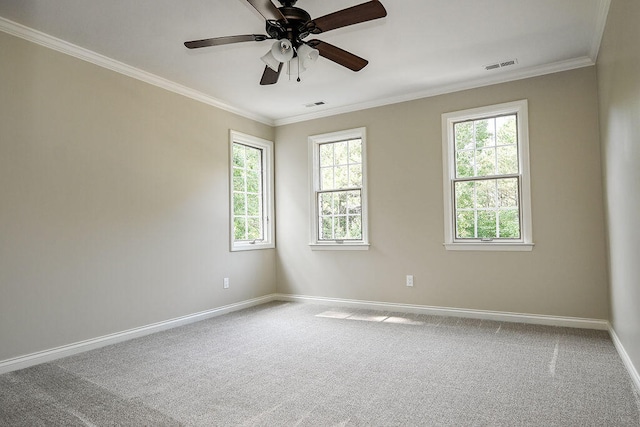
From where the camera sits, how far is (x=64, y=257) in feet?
10.9

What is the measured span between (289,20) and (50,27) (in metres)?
2.06

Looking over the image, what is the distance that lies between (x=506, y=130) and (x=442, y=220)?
1.20 metres

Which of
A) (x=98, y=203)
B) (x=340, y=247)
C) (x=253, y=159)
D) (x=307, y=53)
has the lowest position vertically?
(x=340, y=247)

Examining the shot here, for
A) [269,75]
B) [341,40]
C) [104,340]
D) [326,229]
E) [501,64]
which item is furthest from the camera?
[326,229]

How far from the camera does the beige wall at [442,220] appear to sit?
152 inches

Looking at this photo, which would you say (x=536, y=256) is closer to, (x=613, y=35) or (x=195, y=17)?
(x=613, y=35)

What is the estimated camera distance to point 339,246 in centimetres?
528

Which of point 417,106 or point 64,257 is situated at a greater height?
point 417,106

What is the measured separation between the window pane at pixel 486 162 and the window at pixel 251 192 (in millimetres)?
2831

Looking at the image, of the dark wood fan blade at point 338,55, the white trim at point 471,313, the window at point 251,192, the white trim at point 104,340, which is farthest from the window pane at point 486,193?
the white trim at point 104,340

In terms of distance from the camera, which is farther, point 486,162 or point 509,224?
point 486,162

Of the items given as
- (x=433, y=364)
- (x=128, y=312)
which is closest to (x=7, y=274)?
(x=128, y=312)

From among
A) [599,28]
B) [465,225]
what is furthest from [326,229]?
[599,28]

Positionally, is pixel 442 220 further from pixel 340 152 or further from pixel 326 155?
pixel 326 155
